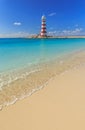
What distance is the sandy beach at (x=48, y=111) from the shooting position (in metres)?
3.20

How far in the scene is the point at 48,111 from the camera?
3.73m

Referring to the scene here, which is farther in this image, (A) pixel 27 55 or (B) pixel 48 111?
(A) pixel 27 55

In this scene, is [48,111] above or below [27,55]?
above

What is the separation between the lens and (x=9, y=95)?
4840 mm

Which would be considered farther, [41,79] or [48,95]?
[41,79]

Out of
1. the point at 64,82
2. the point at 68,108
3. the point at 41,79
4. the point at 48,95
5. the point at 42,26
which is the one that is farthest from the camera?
the point at 42,26

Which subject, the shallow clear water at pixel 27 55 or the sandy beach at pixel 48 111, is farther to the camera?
the shallow clear water at pixel 27 55

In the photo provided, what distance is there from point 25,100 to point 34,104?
15.7 inches

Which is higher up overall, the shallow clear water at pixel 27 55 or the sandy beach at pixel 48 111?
the sandy beach at pixel 48 111

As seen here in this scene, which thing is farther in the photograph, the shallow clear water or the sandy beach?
the shallow clear water

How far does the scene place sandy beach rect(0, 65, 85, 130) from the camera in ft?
10.5

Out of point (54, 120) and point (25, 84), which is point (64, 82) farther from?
point (54, 120)

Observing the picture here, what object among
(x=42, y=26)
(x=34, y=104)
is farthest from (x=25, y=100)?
(x=42, y=26)

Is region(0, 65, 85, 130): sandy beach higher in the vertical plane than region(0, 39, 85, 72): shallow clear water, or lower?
higher
